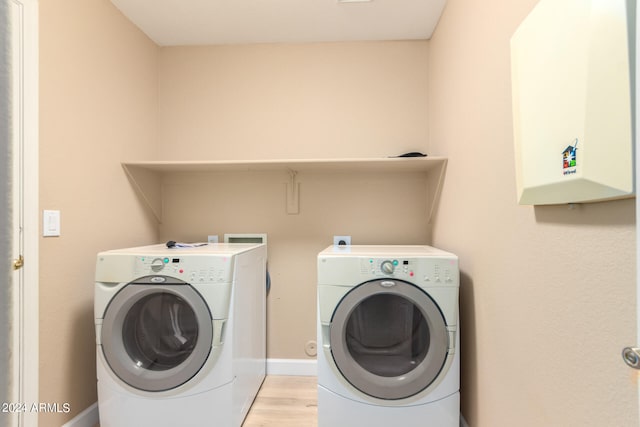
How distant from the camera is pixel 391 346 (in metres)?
1.49

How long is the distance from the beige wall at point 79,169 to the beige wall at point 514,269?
6.56 feet

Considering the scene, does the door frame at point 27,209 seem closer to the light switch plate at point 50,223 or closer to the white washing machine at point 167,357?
the light switch plate at point 50,223

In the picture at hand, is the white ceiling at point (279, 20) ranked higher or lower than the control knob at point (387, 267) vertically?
higher

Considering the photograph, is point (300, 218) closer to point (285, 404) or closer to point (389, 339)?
point (389, 339)

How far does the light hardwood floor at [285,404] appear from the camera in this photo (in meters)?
1.70

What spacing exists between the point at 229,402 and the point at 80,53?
1972 millimetres

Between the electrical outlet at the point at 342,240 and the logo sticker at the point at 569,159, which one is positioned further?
the electrical outlet at the point at 342,240

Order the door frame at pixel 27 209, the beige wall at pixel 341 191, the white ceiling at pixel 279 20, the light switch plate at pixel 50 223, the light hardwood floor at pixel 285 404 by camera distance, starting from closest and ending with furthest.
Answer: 1. the beige wall at pixel 341 191
2. the door frame at pixel 27 209
3. the light switch plate at pixel 50 223
4. the light hardwood floor at pixel 285 404
5. the white ceiling at pixel 279 20

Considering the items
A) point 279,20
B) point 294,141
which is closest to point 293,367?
point 294,141

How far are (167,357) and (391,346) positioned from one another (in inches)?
44.2

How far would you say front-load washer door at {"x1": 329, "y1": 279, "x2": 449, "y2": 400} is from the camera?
4.56 feet

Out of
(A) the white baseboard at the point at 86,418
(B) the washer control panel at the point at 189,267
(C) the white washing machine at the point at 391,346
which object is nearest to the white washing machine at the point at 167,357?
(B) the washer control panel at the point at 189,267

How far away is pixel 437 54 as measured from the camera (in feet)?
6.62

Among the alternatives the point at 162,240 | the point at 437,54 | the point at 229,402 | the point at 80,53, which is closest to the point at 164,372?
the point at 229,402
